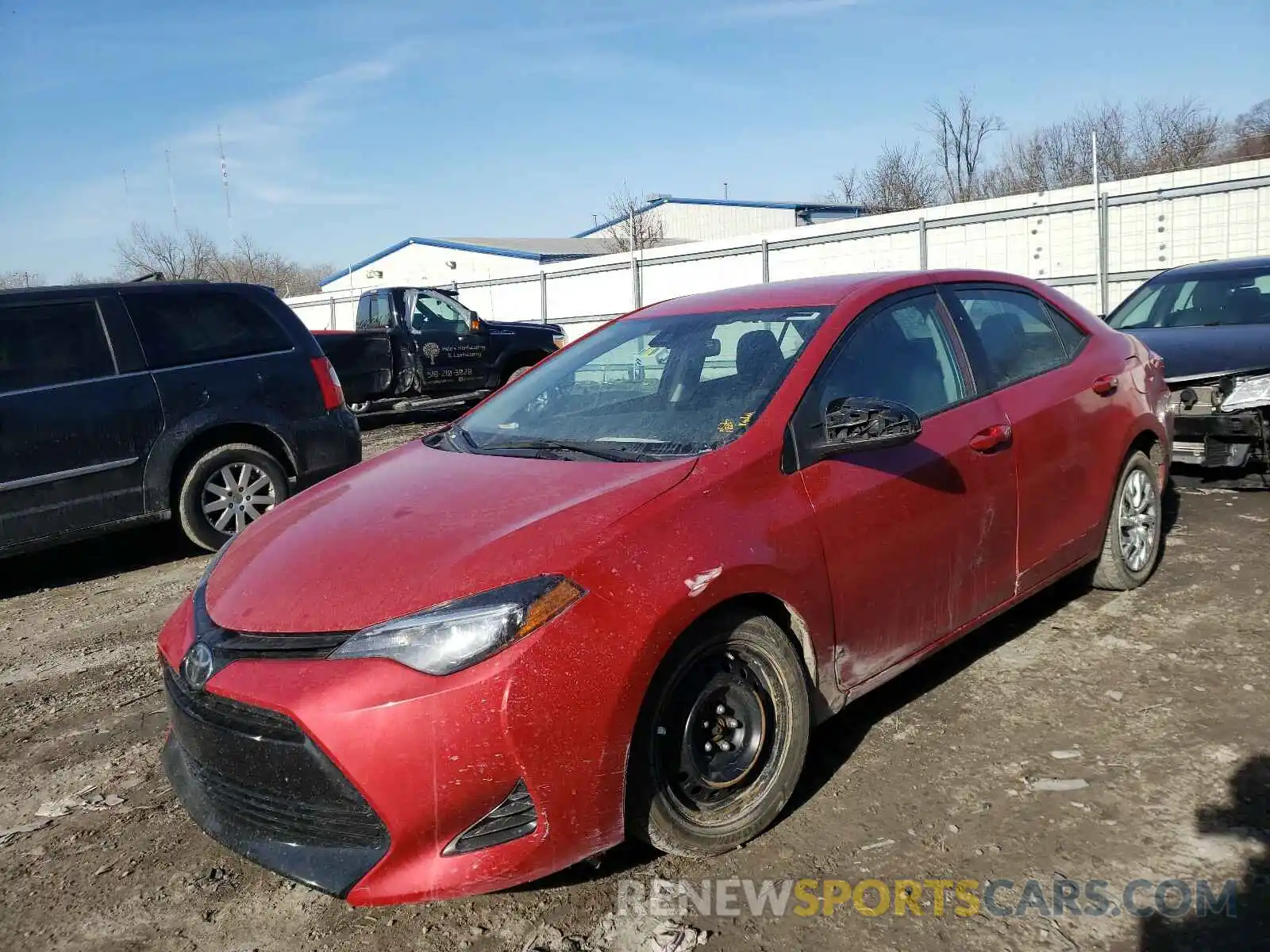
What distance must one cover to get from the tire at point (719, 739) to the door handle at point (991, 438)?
1200mm

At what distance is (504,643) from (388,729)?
0.33 meters

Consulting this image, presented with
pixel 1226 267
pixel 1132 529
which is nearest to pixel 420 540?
pixel 1132 529

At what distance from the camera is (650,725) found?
8.33 ft

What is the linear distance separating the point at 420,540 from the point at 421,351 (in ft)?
38.1

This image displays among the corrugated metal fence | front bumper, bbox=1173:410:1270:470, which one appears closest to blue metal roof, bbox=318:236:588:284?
the corrugated metal fence

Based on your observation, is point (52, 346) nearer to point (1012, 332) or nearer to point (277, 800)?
point (277, 800)

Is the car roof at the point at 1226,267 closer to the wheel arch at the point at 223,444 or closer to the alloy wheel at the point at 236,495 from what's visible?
the wheel arch at the point at 223,444

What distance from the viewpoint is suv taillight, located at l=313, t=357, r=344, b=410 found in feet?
23.5

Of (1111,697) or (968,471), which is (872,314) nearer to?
(968,471)

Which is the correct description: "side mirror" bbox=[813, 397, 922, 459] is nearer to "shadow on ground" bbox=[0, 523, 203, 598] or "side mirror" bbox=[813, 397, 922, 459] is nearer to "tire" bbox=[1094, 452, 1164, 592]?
"tire" bbox=[1094, 452, 1164, 592]

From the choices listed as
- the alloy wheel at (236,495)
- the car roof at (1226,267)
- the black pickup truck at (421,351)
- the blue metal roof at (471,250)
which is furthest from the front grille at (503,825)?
the blue metal roof at (471,250)

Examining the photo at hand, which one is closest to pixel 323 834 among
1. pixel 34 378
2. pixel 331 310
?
pixel 34 378

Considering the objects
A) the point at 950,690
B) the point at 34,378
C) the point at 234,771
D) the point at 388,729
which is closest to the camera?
the point at 388,729

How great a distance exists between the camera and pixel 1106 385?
14.6 ft
